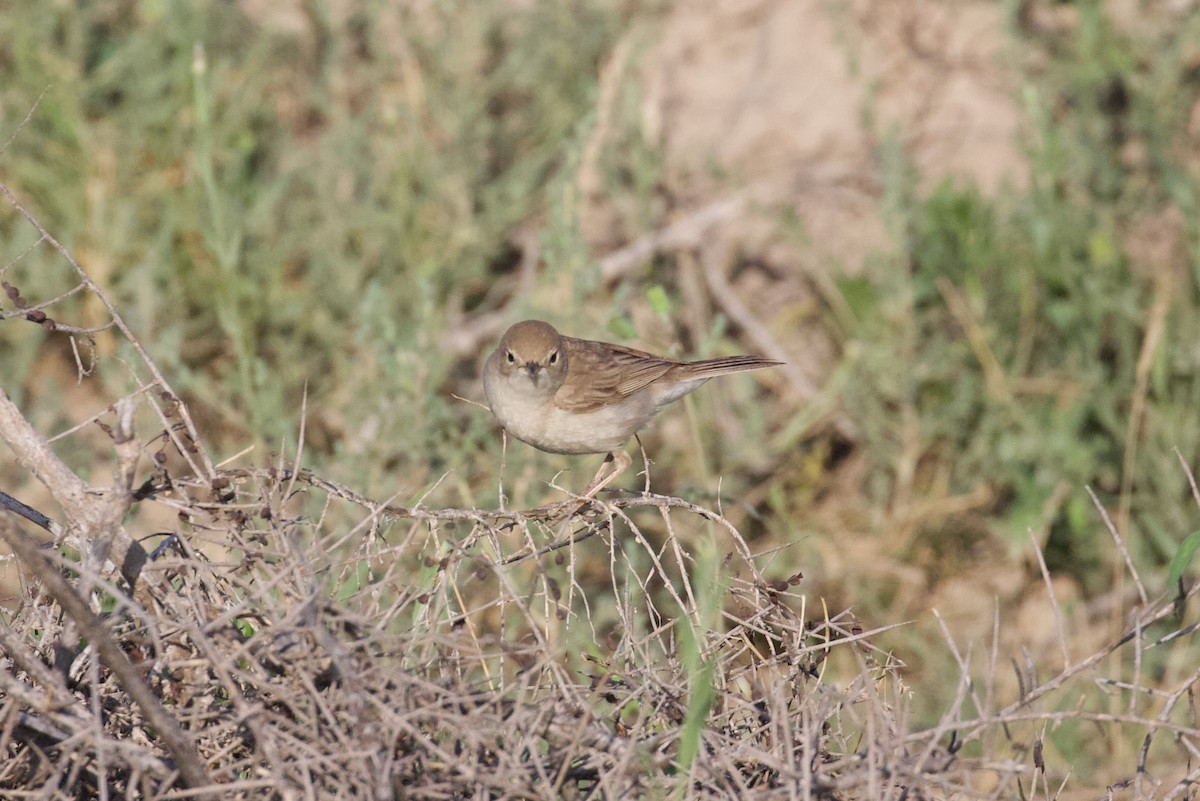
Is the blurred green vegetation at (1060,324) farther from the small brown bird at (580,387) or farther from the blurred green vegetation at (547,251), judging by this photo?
the small brown bird at (580,387)

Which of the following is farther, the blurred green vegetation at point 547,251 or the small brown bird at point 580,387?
the blurred green vegetation at point 547,251

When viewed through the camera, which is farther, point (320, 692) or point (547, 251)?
point (547, 251)

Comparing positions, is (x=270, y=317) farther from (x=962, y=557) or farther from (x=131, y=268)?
(x=962, y=557)

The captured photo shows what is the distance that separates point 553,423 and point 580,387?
0.33 meters

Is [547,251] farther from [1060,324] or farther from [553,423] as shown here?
[1060,324]

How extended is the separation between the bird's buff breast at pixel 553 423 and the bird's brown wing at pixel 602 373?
61 mm

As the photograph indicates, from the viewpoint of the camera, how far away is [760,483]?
269 inches

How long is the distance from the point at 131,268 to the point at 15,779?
435 centimetres

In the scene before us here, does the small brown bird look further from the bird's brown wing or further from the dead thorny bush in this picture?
the dead thorny bush

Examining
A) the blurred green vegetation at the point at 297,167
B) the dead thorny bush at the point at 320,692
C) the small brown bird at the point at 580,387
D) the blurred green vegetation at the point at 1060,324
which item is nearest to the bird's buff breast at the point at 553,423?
the small brown bird at the point at 580,387

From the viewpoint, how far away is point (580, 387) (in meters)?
4.58

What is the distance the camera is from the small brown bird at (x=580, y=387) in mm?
4285

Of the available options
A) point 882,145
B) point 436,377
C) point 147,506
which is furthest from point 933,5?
point 147,506

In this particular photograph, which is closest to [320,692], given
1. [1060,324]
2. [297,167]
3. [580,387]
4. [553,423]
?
[553,423]
